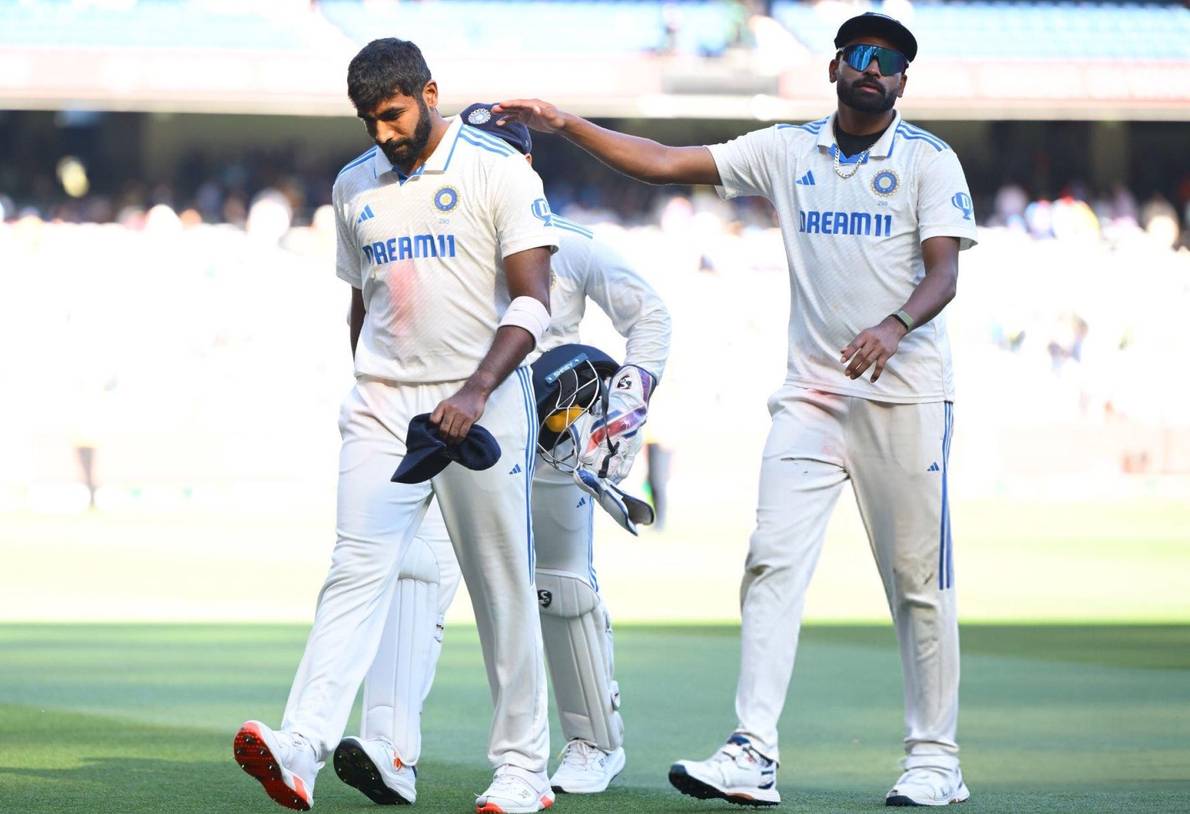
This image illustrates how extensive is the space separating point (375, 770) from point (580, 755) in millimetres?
781

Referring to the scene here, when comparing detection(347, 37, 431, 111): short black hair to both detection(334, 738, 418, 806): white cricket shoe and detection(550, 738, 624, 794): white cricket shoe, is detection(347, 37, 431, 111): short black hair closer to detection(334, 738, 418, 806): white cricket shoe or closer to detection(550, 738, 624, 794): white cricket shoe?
detection(334, 738, 418, 806): white cricket shoe

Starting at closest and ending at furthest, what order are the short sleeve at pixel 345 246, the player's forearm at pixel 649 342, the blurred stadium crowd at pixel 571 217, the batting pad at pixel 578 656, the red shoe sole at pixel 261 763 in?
the red shoe sole at pixel 261 763, the short sleeve at pixel 345 246, the batting pad at pixel 578 656, the player's forearm at pixel 649 342, the blurred stadium crowd at pixel 571 217

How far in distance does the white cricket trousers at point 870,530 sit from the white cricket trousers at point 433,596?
A: 62 centimetres

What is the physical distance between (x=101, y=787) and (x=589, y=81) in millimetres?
21068

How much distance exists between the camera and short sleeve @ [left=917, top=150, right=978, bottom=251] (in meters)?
4.86

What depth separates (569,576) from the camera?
211 inches

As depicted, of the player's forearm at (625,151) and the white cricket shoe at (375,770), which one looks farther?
the player's forearm at (625,151)

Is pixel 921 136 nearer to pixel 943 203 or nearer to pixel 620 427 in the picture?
pixel 943 203

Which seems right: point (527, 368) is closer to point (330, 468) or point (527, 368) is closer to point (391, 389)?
point (391, 389)

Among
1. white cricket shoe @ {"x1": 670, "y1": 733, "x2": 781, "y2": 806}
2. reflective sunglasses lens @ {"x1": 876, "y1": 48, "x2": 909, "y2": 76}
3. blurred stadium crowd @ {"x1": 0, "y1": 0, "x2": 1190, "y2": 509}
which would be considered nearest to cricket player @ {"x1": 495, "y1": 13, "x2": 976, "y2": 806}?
reflective sunglasses lens @ {"x1": 876, "y1": 48, "x2": 909, "y2": 76}

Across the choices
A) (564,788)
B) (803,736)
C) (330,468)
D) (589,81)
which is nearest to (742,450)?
(330,468)

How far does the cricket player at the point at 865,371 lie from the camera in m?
4.89

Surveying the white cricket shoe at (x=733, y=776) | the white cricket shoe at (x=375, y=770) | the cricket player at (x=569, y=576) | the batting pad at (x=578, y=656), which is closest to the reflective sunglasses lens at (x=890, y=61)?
the cricket player at (x=569, y=576)

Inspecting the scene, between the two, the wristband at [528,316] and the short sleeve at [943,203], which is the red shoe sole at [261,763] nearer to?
the wristband at [528,316]
